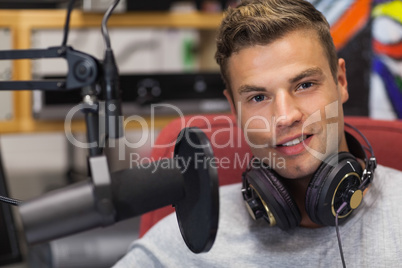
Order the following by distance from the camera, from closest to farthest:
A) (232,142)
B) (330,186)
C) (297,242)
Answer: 1. (330,186)
2. (297,242)
3. (232,142)

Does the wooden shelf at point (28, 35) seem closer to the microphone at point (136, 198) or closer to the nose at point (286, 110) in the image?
the nose at point (286, 110)

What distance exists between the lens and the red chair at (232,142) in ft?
3.79

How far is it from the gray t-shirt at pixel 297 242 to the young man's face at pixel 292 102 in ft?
0.41

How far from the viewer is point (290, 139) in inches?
36.5

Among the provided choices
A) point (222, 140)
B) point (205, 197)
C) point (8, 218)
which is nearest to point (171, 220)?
point (222, 140)

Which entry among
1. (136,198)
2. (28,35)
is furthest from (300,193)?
(28,35)

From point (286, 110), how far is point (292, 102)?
27 mm

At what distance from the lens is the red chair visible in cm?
116

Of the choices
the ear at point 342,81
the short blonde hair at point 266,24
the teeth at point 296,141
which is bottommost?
the teeth at point 296,141

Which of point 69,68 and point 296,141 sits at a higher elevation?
point 69,68

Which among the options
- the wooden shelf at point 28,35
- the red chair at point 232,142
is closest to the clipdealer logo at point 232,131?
the red chair at point 232,142

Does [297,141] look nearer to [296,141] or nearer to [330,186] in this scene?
[296,141]

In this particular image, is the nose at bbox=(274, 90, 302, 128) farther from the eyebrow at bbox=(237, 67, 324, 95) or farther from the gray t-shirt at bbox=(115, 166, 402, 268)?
the gray t-shirt at bbox=(115, 166, 402, 268)

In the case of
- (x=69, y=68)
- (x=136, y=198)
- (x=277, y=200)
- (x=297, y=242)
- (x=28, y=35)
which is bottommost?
(x=297, y=242)
